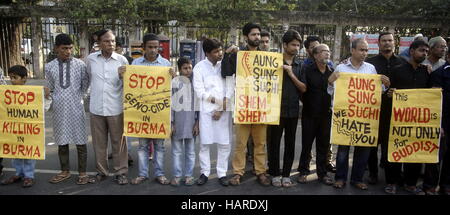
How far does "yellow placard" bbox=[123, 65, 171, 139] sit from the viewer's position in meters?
4.70

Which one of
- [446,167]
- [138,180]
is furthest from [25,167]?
[446,167]

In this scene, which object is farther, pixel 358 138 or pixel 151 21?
pixel 151 21

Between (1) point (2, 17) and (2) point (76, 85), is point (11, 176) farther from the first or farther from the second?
(1) point (2, 17)

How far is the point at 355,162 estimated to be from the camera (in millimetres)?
4867

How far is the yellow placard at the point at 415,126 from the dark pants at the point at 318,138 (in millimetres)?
763

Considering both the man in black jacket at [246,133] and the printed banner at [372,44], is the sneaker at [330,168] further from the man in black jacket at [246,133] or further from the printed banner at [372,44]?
the printed banner at [372,44]

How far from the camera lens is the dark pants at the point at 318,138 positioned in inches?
195

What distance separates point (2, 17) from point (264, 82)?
11.5 metres

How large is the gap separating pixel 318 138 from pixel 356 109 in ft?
2.12

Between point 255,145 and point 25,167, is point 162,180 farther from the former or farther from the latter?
point 25,167

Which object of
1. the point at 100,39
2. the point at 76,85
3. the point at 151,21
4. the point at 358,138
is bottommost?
the point at 358,138

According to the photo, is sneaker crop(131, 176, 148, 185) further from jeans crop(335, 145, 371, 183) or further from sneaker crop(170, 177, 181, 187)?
jeans crop(335, 145, 371, 183)

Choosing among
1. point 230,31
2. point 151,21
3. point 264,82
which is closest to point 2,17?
point 151,21

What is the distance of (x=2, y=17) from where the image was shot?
12.9m
